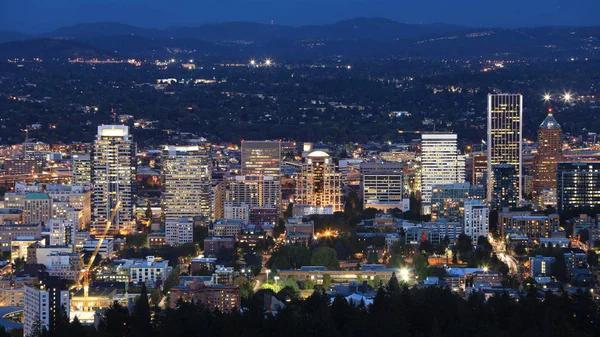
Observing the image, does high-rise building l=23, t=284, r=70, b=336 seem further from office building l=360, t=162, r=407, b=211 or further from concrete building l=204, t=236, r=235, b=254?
office building l=360, t=162, r=407, b=211

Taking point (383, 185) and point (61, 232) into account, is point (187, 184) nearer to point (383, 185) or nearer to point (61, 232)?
point (61, 232)

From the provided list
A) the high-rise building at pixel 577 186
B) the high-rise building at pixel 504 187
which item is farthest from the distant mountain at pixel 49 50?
the high-rise building at pixel 577 186

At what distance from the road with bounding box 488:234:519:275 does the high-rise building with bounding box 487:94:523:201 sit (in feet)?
22.9

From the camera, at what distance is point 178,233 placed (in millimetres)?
28562

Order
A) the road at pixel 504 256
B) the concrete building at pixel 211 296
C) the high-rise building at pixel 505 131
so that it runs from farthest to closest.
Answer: the high-rise building at pixel 505 131 → the road at pixel 504 256 → the concrete building at pixel 211 296

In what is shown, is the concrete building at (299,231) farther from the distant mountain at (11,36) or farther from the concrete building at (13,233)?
the distant mountain at (11,36)

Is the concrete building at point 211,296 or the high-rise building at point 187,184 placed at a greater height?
the high-rise building at point 187,184

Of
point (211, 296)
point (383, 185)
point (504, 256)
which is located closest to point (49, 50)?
point (383, 185)

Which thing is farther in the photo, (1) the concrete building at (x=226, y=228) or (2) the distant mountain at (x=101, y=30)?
(2) the distant mountain at (x=101, y=30)

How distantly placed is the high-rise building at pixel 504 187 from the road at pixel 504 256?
9.67 feet

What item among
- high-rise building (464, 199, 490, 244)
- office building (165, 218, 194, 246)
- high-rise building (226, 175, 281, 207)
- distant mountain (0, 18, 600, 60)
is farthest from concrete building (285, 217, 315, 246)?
distant mountain (0, 18, 600, 60)

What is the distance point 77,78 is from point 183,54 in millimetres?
13178

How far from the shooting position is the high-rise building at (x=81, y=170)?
109ft

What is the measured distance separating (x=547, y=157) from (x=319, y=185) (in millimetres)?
5534
